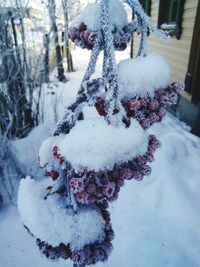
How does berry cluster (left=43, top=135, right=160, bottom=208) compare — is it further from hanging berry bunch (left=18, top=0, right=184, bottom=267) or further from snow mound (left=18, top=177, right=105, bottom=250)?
snow mound (left=18, top=177, right=105, bottom=250)

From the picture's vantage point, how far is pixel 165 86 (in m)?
0.99

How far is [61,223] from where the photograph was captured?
1099 mm

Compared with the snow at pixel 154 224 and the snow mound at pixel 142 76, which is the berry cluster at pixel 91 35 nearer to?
A: the snow mound at pixel 142 76

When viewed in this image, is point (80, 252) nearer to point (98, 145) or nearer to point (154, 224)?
point (98, 145)

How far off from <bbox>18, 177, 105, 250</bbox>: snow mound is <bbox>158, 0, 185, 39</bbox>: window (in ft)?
16.2

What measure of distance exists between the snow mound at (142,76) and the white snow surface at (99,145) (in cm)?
13

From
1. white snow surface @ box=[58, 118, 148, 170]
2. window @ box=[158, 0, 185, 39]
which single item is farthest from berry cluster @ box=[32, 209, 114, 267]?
window @ box=[158, 0, 185, 39]

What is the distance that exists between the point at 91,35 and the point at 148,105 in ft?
1.14

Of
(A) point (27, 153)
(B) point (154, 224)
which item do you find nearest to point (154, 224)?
(B) point (154, 224)

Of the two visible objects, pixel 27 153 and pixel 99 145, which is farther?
pixel 27 153

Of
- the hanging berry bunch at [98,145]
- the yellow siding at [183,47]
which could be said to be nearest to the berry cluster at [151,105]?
the hanging berry bunch at [98,145]

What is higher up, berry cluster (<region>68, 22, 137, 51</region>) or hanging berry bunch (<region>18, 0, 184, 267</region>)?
berry cluster (<region>68, 22, 137, 51</region>)

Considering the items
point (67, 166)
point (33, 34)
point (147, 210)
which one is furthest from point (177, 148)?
point (67, 166)

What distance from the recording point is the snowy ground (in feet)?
9.36
